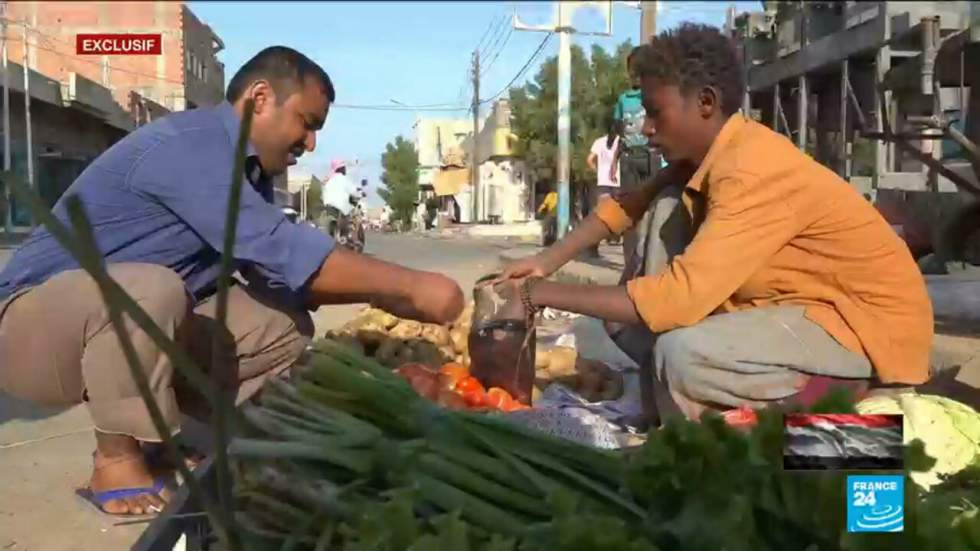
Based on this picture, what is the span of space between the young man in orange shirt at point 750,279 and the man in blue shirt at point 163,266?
624 mm

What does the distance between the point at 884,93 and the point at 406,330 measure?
4.36 m

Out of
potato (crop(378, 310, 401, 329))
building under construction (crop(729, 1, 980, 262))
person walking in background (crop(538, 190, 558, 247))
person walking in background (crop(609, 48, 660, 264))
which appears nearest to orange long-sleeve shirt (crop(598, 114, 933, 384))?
potato (crop(378, 310, 401, 329))

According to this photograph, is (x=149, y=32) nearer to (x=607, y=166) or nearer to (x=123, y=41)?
(x=123, y=41)

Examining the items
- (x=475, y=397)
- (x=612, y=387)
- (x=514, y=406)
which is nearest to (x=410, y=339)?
(x=612, y=387)

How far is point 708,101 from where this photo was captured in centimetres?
301

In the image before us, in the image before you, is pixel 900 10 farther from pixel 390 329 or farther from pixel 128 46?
pixel 128 46

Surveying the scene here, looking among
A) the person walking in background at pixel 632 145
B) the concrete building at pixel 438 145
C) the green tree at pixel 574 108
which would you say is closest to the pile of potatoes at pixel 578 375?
the person walking in background at pixel 632 145

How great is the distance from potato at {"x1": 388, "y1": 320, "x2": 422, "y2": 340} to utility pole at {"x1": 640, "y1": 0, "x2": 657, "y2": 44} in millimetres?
8811

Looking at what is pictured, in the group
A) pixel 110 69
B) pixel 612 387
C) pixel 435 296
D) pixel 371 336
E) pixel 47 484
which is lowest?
pixel 47 484

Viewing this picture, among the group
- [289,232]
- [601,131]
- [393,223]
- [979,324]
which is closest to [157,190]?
[289,232]

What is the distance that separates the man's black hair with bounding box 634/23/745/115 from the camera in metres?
2.99

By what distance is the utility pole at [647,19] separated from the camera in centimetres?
1305

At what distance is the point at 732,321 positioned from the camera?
2.93 m

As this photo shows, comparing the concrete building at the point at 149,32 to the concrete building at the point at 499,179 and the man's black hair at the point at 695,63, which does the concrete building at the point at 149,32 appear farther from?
the concrete building at the point at 499,179
